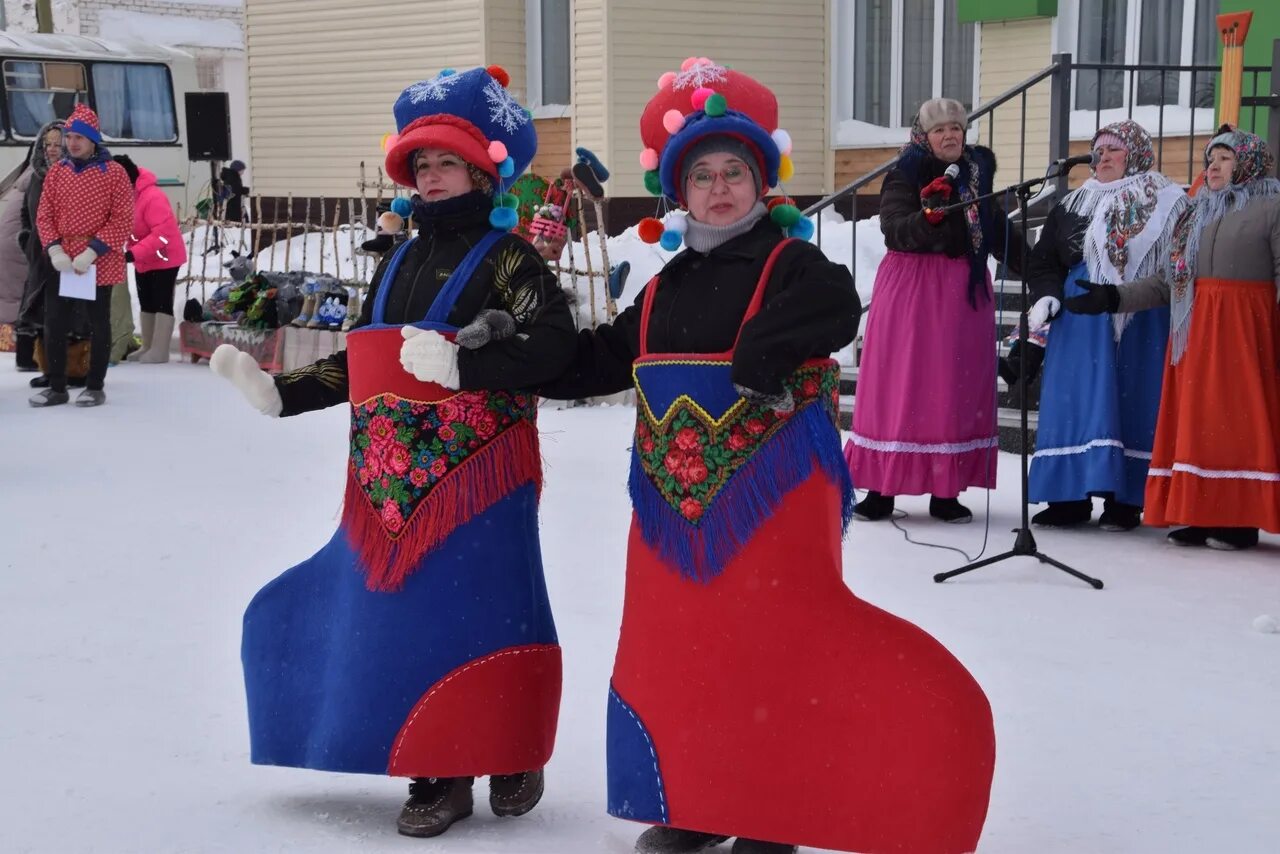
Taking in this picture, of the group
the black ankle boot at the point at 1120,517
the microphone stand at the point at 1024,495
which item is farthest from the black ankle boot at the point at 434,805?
the black ankle boot at the point at 1120,517

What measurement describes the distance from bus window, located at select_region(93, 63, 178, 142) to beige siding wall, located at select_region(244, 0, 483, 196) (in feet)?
10.8

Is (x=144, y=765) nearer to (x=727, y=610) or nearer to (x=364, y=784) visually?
(x=364, y=784)

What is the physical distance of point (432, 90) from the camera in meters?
3.46

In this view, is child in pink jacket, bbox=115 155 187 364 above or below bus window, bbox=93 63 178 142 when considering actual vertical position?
below

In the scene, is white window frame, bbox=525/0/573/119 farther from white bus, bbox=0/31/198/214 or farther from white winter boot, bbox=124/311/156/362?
white bus, bbox=0/31/198/214

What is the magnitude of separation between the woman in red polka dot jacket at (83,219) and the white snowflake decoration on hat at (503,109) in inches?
265

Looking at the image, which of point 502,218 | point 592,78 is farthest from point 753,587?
point 592,78

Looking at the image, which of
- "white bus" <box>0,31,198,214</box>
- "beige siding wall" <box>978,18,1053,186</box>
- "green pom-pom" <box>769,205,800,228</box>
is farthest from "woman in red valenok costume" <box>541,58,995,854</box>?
"white bus" <box>0,31,198,214</box>

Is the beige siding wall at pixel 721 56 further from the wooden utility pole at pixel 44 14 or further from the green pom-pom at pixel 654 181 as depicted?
the wooden utility pole at pixel 44 14

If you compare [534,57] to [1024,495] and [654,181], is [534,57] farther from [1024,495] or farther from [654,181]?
[654,181]

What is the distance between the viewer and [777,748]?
3.01 m

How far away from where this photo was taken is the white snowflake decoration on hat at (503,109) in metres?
3.45

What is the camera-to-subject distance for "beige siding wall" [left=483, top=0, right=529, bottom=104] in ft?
54.9

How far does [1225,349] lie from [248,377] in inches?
164
